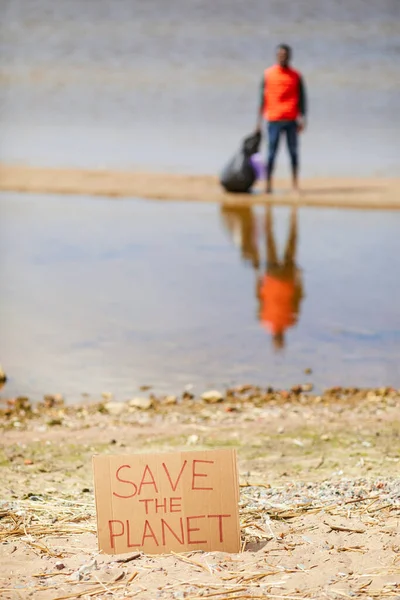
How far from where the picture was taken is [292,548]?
4195 millimetres

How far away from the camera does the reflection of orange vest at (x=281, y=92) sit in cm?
1269

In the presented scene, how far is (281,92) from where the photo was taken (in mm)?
12688

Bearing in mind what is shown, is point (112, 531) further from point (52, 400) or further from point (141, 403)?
point (52, 400)

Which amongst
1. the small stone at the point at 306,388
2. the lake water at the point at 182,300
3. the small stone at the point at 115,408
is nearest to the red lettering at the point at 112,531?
the small stone at the point at 115,408

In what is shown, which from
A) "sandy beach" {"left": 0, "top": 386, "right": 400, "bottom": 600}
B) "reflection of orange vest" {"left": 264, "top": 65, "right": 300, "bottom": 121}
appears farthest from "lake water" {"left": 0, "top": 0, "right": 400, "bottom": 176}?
"sandy beach" {"left": 0, "top": 386, "right": 400, "bottom": 600}

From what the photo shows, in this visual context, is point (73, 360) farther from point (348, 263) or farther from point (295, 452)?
point (348, 263)

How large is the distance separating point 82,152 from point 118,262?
29.1 ft

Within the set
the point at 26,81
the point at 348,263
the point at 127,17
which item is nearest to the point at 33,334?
the point at 348,263

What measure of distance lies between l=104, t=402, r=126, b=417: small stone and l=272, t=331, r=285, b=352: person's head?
162 cm

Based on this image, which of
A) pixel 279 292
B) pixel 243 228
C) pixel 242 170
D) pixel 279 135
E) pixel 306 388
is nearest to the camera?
pixel 306 388

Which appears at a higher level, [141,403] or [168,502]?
[141,403]

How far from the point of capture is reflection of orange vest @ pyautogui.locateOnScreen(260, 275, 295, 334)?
8.30 m

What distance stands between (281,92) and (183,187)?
252cm

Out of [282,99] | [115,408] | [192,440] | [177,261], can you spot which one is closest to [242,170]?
[282,99]
